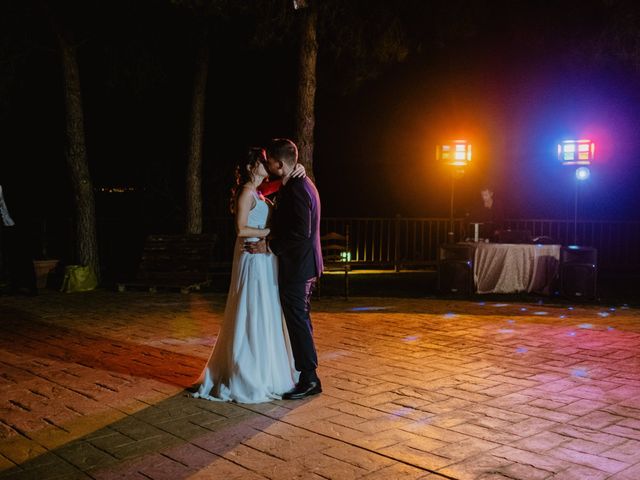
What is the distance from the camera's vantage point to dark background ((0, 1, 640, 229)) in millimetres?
12875

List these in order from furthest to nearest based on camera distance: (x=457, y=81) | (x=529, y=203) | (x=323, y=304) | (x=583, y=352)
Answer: (x=529, y=203), (x=457, y=81), (x=323, y=304), (x=583, y=352)

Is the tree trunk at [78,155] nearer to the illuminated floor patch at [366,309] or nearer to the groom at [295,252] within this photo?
the illuminated floor patch at [366,309]

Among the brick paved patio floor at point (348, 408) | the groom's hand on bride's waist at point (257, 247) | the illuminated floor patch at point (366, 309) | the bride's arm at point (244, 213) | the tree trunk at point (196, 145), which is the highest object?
the tree trunk at point (196, 145)

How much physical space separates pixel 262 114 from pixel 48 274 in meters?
7.48

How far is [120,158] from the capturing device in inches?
685

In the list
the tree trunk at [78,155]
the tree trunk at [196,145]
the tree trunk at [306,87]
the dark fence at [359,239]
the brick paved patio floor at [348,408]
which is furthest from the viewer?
the dark fence at [359,239]

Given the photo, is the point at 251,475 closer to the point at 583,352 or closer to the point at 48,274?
the point at 583,352

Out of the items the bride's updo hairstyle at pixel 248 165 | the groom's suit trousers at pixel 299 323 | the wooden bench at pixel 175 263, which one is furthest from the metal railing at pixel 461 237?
the groom's suit trousers at pixel 299 323

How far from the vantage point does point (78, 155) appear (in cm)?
1165

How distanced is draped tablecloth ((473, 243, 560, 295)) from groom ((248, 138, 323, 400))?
21.7 feet

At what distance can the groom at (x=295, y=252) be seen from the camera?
4.28m

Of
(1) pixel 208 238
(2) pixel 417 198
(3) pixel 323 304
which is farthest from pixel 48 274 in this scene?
(2) pixel 417 198

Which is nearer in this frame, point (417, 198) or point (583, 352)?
point (583, 352)

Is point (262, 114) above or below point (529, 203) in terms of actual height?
above
